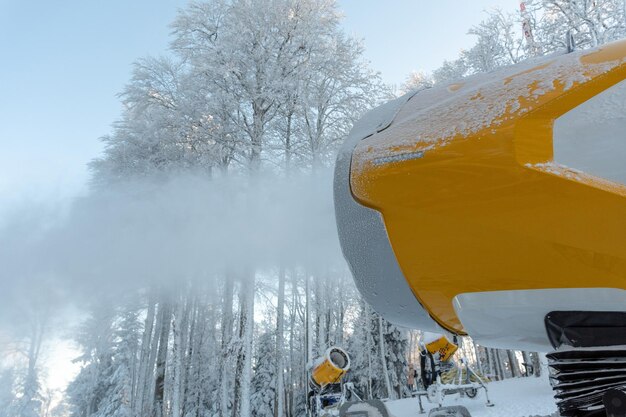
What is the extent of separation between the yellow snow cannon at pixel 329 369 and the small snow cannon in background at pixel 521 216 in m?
6.52

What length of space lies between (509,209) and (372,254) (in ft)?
1.34

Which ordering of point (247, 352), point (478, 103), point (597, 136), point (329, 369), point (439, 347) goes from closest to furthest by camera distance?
point (597, 136) < point (478, 103) < point (329, 369) < point (439, 347) < point (247, 352)

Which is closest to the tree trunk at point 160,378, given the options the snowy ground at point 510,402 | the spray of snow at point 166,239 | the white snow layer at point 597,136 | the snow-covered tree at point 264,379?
the spray of snow at point 166,239

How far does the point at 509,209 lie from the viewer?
93 cm

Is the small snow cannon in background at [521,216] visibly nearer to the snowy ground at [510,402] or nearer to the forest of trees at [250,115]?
the snowy ground at [510,402]

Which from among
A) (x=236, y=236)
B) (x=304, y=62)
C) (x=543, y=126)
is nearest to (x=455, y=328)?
(x=543, y=126)

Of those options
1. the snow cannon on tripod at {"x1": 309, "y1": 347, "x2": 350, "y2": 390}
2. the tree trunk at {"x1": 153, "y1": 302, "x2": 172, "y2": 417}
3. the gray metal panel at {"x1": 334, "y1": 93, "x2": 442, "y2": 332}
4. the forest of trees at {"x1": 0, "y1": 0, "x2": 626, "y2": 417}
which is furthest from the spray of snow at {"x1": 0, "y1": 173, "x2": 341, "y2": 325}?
the gray metal panel at {"x1": 334, "y1": 93, "x2": 442, "y2": 332}

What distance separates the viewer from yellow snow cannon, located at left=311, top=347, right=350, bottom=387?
7238 mm

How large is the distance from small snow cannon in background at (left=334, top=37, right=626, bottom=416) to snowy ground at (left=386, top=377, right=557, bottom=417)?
588 cm

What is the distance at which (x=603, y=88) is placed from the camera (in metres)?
0.98

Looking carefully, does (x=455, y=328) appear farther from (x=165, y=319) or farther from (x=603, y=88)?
(x=165, y=319)

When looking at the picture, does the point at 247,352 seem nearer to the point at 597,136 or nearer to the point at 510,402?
the point at 510,402

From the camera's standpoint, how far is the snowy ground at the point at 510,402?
6.25 meters

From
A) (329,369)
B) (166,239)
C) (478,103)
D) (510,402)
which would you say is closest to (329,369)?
(329,369)
